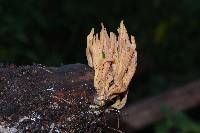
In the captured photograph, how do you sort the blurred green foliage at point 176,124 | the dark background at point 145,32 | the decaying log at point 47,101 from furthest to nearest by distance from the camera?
the dark background at point 145,32, the blurred green foliage at point 176,124, the decaying log at point 47,101

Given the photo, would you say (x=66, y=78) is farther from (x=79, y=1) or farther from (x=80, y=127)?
(x=79, y=1)

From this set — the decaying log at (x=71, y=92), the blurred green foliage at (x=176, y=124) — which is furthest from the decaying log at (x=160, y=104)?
the decaying log at (x=71, y=92)

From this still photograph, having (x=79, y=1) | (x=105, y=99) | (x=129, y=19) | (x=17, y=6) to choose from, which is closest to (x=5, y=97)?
(x=105, y=99)

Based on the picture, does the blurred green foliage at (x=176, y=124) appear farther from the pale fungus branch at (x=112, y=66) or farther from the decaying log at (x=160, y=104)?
the pale fungus branch at (x=112, y=66)

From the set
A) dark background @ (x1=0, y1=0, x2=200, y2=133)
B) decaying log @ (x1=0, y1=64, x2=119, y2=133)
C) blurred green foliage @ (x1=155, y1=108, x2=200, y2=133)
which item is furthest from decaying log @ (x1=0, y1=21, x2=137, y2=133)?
blurred green foliage @ (x1=155, y1=108, x2=200, y2=133)

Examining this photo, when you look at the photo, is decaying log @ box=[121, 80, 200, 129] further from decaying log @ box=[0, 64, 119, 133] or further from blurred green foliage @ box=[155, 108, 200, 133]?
decaying log @ box=[0, 64, 119, 133]

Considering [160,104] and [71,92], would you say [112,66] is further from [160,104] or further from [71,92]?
[160,104]
